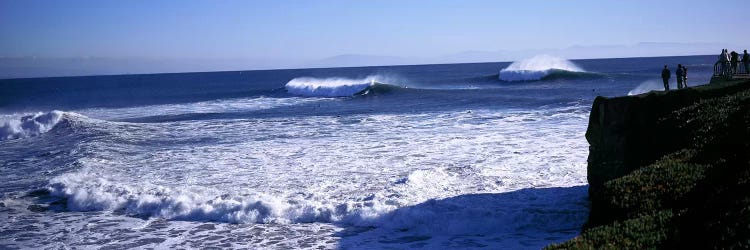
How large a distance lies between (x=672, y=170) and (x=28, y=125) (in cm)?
3512

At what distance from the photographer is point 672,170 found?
757cm

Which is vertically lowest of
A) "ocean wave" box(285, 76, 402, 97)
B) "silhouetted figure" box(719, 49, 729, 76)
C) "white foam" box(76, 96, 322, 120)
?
"white foam" box(76, 96, 322, 120)

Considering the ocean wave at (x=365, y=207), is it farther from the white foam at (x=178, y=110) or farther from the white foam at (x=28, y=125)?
the white foam at (x=178, y=110)

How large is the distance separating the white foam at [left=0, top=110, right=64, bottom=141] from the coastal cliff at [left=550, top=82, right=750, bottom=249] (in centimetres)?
3074

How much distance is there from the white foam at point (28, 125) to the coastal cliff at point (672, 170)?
3074 cm

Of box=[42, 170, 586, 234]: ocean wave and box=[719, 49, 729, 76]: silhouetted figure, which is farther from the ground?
box=[719, 49, 729, 76]: silhouetted figure

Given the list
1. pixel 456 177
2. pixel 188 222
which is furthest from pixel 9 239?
pixel 456 177

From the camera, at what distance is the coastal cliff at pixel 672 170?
18.1 ft

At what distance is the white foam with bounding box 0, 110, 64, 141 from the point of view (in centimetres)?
3172

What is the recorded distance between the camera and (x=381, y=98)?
51781 millimetres

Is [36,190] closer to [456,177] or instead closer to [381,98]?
[456,177]

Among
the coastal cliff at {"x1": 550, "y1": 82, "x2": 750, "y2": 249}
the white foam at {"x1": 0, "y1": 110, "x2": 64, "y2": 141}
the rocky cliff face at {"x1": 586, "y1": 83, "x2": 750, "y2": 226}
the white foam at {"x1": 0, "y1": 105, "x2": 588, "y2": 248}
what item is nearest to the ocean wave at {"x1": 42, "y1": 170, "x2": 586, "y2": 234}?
the white foam at {"x1": 0, "y1": 105, "x2": 588, "y2": 248}

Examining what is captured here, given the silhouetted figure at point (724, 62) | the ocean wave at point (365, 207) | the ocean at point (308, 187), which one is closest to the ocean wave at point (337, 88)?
the ocean at point (308, 187)

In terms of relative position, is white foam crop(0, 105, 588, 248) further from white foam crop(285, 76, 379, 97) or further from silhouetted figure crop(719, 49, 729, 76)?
white foam crop(285, 76, 379, 97)
